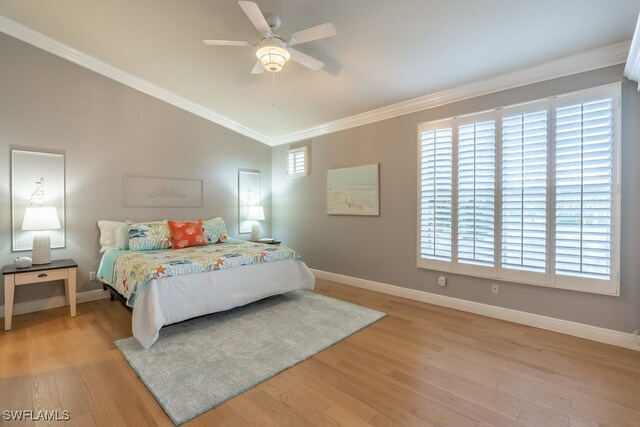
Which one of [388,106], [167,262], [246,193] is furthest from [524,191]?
[246,193]

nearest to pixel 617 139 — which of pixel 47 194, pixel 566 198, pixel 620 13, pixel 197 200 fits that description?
pixel 566 198

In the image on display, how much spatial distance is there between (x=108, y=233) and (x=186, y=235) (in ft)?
3.24

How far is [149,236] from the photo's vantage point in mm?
3830

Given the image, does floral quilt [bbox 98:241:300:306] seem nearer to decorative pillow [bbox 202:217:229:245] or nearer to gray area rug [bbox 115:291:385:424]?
decorative pillow [bbox 202:217:229:245]

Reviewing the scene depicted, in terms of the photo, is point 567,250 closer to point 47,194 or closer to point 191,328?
point 191,328

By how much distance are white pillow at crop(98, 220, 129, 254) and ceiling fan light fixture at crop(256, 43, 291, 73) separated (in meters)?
2.88

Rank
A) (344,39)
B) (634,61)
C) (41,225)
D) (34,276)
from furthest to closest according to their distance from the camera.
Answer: (41,225), (34,276), (344,39), (634,61)

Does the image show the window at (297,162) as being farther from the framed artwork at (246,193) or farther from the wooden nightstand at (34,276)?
the wooden nightstand at (34,276)

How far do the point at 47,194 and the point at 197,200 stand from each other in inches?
72.2

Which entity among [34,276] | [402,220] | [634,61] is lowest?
[34,276]

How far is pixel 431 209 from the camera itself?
3.69 meters

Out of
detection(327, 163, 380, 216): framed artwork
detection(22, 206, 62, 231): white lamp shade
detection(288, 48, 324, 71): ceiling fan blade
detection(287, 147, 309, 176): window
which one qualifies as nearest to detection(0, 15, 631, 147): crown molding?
detection(287, 147, 309, 176): window

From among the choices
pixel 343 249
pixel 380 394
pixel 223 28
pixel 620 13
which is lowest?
pixel 380 394

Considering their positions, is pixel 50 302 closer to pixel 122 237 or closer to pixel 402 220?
pixel 122 237
